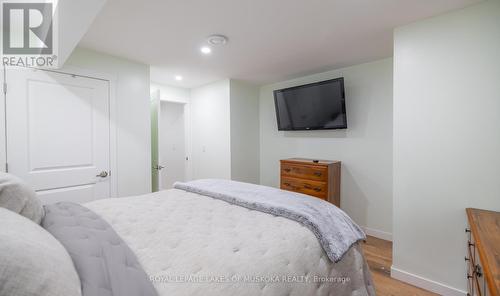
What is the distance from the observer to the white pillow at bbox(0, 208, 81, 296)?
0.49m

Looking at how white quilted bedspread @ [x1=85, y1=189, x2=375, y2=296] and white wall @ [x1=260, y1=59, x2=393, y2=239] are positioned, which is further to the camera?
white wall @ [x1=260, y1=59, x2=393, y2=239]

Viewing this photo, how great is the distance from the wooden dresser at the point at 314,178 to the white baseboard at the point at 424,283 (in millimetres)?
1055

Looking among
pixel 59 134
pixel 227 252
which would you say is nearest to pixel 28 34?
pixel 59 134

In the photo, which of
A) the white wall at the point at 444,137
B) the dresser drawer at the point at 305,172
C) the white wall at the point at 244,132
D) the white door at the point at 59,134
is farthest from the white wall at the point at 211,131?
the white wall at the point at 444,137

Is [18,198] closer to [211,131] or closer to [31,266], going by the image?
[31,266]

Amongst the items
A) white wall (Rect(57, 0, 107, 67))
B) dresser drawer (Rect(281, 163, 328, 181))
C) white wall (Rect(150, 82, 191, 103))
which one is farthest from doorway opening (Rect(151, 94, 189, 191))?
white wall (Rect(57, 0, 107, 67))

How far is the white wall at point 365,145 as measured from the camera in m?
2.90

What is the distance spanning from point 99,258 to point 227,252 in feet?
1.58

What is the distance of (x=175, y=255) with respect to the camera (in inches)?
38.7

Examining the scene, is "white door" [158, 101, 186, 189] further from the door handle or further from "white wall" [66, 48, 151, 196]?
the door handle

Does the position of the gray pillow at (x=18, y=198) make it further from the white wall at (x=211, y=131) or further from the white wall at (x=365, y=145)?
the white wall at (x=365, y=145)

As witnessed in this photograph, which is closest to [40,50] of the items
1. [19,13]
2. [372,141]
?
[19,13]

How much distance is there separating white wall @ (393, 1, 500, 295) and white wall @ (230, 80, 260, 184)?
2332 millimetres

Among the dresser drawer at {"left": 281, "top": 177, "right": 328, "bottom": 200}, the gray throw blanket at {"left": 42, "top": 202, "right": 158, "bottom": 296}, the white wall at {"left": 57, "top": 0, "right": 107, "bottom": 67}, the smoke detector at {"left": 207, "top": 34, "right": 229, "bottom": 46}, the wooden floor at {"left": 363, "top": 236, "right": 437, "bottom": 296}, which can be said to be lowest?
the wooden floor at {"left": 363, "top": 236, "right": 437, "bottom": 296}
